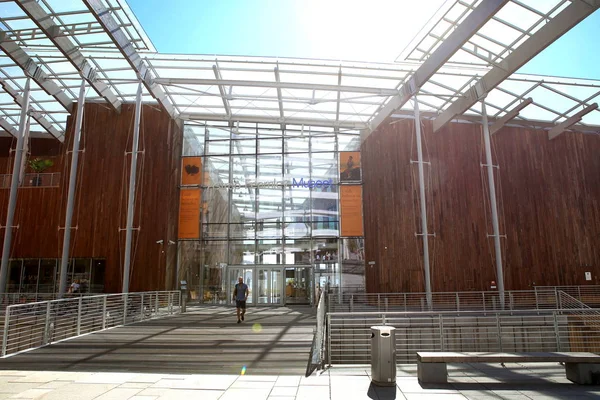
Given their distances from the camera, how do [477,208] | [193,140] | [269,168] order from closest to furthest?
1. [477,208]
2. [269,168]
3. [193,140]

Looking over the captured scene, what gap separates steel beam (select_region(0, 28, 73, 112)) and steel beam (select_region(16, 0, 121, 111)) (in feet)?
6.53

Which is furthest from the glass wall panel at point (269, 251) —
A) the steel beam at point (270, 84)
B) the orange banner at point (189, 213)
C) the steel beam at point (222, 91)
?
the steel beam at point (270, 84)

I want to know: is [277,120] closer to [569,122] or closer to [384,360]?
[569,122]

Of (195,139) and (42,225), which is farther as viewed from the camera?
(195,139)

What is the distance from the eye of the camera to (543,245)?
788 inches

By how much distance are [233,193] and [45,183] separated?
29.3 ft

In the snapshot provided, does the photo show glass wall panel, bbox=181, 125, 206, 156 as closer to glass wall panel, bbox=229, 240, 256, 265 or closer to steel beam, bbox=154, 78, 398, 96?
steel beam, bbox=154, 78, 398, 96

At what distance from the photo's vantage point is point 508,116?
19984mm

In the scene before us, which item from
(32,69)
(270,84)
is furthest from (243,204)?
(32,69)

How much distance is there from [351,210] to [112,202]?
11002mm

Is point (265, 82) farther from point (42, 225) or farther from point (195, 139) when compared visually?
point (42, 225)

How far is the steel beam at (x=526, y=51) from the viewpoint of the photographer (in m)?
12.3


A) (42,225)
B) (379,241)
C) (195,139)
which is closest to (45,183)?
(42,225)

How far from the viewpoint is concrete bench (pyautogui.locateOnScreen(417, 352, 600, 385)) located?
5719 mm
